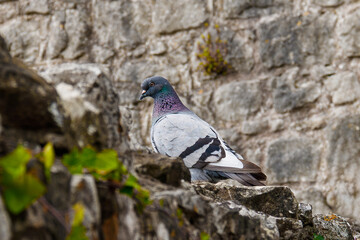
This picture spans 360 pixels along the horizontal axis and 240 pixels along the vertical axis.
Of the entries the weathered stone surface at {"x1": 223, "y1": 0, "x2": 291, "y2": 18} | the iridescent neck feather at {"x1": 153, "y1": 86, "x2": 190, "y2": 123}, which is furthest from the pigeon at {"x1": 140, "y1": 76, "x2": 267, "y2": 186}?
the weathered stone surface at {"x1": 223, "y1": 0, "x2": 291, "y2": 18}

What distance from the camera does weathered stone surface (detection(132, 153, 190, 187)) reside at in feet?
4.66

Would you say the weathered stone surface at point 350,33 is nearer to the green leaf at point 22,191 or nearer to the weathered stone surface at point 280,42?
the weathered stone surface at point 280,42

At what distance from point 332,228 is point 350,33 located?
6.81 feet

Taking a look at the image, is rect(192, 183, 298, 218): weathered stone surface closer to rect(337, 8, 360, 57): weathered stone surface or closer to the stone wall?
the stone wall

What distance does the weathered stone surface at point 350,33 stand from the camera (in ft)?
12.3

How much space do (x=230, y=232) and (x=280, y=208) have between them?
580 millimetres

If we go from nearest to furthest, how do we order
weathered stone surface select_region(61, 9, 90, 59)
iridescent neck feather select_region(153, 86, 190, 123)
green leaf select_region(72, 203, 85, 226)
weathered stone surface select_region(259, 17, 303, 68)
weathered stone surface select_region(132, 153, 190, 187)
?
green leaf select_region(72, 203, 85, 226)
weathered stone surface select_region(132, 153, 190, 187)
iridescent neck feather select_region(153, 86, 190, 123)
weathered stone surface select_region(259, 17, 303, 68)
weathered stone surface select_region(61, 9, 90, 59)

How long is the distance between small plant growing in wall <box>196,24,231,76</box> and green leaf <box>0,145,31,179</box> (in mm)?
3295

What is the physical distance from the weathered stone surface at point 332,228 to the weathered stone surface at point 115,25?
2.58 metres

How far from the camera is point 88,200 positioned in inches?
37.4

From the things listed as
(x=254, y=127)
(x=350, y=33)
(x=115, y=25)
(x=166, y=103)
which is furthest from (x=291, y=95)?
(x=115, y=25)

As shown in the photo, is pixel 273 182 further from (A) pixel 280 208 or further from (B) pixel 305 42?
(A) pixel 280 208

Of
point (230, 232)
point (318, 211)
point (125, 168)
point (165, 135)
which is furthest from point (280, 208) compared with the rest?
point (318, 211)

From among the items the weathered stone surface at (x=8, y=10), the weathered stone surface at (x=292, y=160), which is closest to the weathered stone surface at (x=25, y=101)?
the weathered stone surface at (x=292, y=160)
